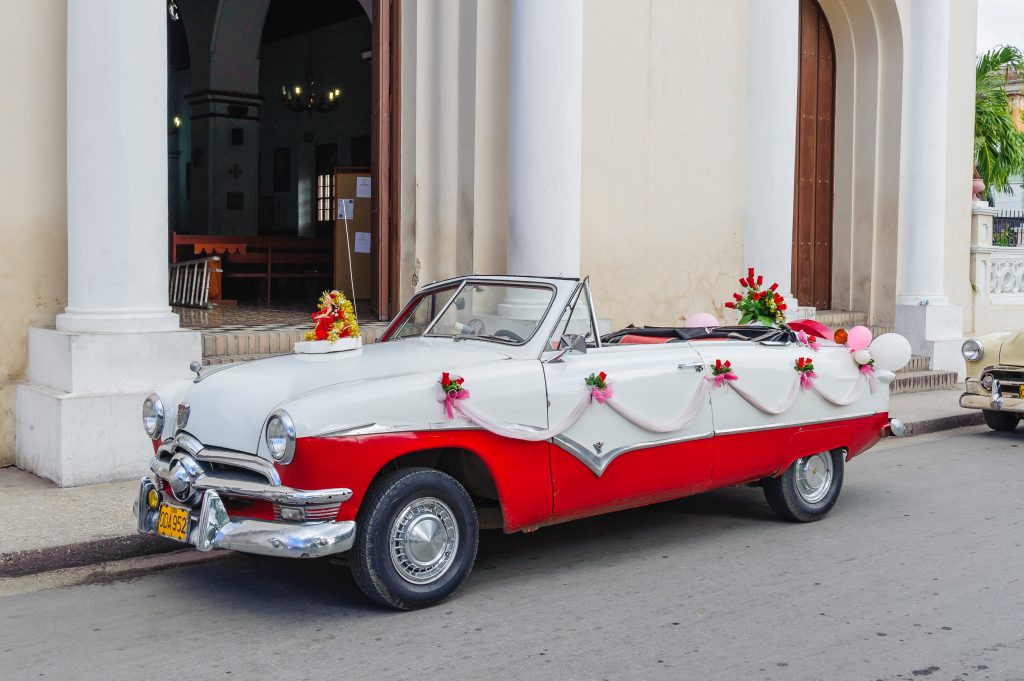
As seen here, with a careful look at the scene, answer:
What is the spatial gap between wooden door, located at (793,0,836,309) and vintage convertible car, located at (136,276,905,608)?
8.41 metres

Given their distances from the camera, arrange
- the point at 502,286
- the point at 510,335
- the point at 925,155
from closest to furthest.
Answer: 1. the point at 510,335
2. the point at 502,286
3. the point at 925,155

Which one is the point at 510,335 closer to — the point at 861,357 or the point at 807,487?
the point at 807,487

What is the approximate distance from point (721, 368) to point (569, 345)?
1.06m

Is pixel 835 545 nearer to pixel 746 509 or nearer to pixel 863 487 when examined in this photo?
pixel 746 509

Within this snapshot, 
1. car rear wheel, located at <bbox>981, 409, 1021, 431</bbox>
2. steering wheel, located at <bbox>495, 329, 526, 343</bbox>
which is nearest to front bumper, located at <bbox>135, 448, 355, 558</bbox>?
steering wheel, located at <bbox>495, 329, 526, 343</bbox>

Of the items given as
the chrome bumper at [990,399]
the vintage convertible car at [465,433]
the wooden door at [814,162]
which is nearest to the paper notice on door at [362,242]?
the wooden door at [814,162]

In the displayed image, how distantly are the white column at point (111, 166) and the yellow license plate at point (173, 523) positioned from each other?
9.46ft

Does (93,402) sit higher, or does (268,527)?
(93,402)

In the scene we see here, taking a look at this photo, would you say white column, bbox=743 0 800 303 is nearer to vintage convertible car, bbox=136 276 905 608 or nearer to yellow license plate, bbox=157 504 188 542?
vintage convertible car, bbox=136 276 905 608

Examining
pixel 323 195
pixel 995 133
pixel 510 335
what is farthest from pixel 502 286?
pixel 995 133

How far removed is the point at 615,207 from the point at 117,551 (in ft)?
22.3

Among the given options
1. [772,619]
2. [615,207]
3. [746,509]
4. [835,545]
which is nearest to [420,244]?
[615,207]

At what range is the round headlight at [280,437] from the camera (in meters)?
4.43

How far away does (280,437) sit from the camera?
14.7 feet
